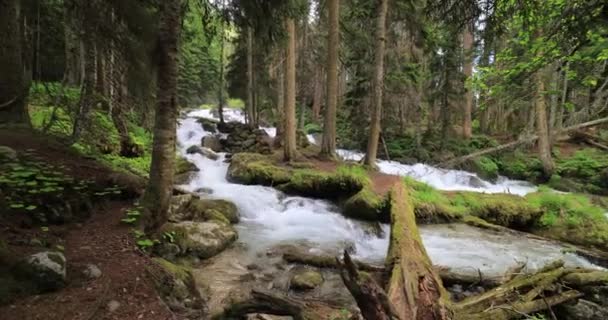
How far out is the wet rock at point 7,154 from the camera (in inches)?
196

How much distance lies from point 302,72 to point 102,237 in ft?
51.0

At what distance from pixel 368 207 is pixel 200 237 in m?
4.34

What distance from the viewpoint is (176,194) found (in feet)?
28.3

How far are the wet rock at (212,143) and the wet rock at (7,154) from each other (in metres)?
12.5

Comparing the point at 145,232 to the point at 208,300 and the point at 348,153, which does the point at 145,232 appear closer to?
the point at 208,300

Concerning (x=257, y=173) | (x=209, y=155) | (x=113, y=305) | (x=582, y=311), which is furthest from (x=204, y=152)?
(x=582, y=311)

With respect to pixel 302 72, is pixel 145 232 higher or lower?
lower

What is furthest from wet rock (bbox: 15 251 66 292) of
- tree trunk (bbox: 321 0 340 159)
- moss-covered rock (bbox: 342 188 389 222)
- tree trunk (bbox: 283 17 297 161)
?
tree trunk (bbox: 321 0 340 159)

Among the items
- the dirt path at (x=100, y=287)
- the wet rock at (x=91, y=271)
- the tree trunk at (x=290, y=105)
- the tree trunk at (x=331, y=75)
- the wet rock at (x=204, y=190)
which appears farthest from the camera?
the tree trunk at (x=290, y=105)

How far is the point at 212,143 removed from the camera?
1836cm

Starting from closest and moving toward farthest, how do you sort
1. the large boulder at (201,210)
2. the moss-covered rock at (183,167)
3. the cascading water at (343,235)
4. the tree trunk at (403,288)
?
the tree trunk at (403,288), the cascading water at (343,235), the large boulder at (201,210), the moss-covered rock at (183,167)

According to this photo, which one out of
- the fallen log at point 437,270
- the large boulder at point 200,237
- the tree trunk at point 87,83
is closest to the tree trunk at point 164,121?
the large boulder at point 200,237

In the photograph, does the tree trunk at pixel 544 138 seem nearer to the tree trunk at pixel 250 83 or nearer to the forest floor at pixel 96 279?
the tree trunk at pixel 250 83

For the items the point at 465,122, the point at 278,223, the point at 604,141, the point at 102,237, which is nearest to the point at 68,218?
the point at 102,237
